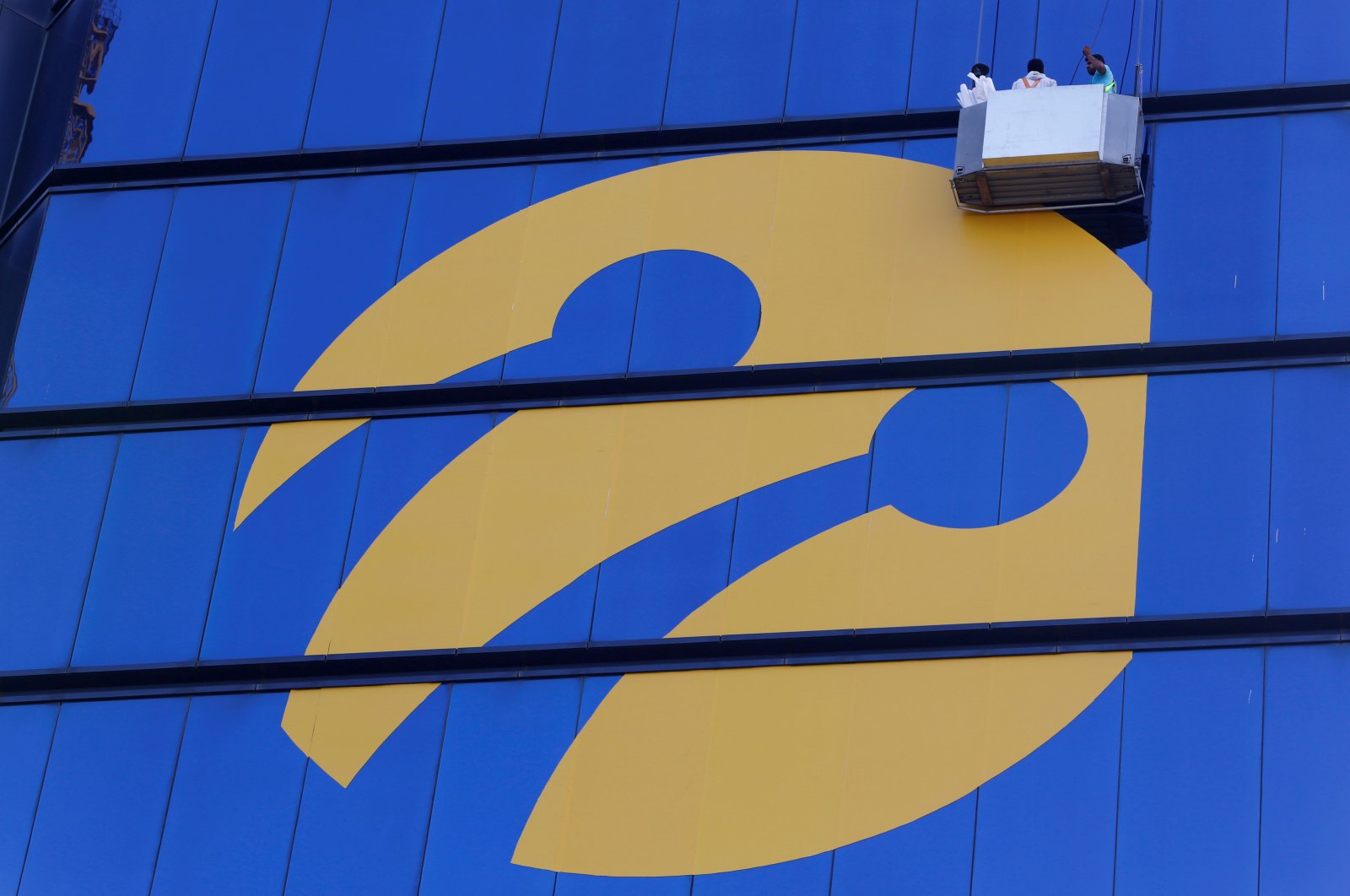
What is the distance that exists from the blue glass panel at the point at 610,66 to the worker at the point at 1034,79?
4310 millimetres

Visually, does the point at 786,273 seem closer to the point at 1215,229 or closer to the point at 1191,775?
the point at 1215,229

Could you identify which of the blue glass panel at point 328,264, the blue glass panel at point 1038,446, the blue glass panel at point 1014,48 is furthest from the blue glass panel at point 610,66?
the blue glass panel at point 1038,446

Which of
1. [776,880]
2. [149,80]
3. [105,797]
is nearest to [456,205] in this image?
[149,80]

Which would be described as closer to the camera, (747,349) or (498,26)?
(747,349)

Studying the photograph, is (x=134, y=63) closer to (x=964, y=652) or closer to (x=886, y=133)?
(x=886, y=133)

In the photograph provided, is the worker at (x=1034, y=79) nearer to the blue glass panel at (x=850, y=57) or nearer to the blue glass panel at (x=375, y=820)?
the blue glass panel at (x=850, y=57)

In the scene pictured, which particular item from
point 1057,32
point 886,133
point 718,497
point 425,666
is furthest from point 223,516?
point 1057,32

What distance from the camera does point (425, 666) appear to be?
27.3 m

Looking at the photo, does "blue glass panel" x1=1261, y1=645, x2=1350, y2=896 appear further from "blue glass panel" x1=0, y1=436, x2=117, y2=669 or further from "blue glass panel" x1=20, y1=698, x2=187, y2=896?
"blue glass panel" x1=0, y1=436, x2=117, y2=669

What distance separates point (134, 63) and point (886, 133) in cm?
942

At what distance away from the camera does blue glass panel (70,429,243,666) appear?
28219mm

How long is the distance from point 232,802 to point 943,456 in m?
8.11

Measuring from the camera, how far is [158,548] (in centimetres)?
2864

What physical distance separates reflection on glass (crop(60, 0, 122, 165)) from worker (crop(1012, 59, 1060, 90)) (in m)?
11.3
